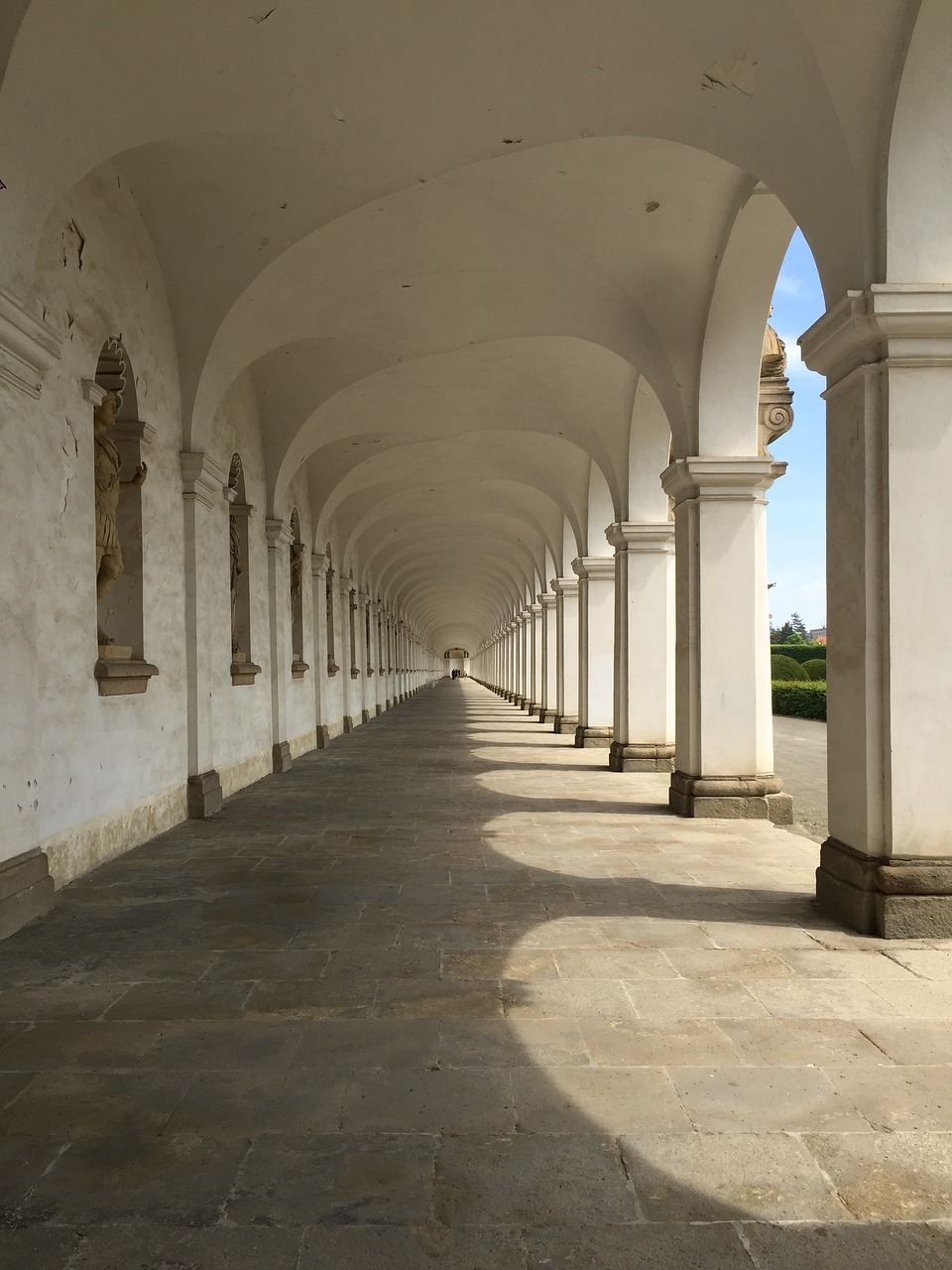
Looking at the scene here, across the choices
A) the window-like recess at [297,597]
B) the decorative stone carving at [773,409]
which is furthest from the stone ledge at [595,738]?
the decorative stone carving at [773,409]

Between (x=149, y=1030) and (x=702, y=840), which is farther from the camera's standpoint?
(x=702, y=840)

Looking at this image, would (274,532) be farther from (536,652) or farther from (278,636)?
(536,652)

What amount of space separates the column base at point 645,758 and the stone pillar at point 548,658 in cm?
1018

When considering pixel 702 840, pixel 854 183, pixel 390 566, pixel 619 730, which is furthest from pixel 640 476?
pixel 390 566

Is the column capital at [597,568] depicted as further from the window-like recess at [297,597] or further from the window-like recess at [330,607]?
the window-like recess at [330,607]

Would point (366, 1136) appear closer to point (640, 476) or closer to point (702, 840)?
point (702, 840)

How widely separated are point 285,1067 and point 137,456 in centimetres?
564

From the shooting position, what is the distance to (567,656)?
18578mm

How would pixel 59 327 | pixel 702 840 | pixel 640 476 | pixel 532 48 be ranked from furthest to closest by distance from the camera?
1. pixel 640 476
2. pixel 702 840
3. pixel 59 327
4. pixel 532 48

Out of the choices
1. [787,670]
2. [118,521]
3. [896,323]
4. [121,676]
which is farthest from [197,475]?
[787,670]

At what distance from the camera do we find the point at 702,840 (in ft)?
23.7

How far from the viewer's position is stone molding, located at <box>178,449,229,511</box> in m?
8.78

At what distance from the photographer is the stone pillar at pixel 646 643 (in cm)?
1172

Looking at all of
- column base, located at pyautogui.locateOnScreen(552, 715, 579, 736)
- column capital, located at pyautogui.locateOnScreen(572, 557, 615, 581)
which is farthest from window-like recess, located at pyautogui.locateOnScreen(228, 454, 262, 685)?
column base, located at pyautogui.locateOnScreen(552, 715, 579, 736)
